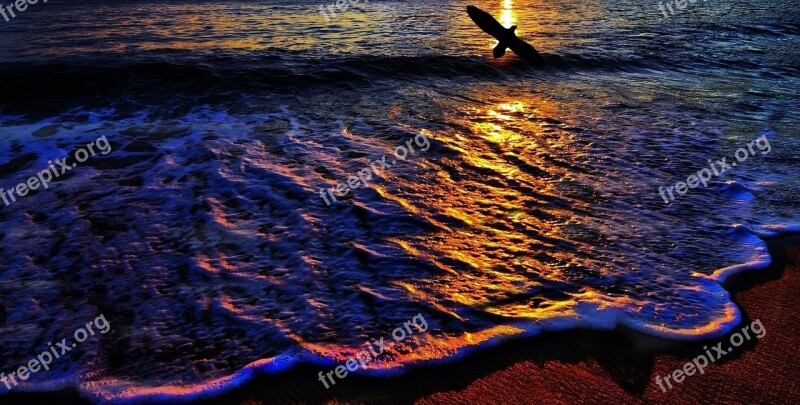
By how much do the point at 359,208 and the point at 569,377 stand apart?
2.42 metres

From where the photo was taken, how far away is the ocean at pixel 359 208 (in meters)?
2.87

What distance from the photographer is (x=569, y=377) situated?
2.52 m

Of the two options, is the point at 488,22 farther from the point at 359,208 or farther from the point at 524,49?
the point at 359,208

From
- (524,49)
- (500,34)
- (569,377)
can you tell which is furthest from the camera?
(524,49)

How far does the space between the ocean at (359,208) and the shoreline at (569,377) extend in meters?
0.08

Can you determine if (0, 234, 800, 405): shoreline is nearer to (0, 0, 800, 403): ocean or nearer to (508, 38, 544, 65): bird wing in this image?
(0, 0, 800, 403): ocean

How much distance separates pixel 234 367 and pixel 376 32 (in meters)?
13.2

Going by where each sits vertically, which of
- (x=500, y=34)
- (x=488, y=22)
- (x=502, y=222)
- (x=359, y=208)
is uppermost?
(x=488, y=22)

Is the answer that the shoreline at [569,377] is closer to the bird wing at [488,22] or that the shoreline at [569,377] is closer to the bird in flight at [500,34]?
the bird in flight at [500,34]

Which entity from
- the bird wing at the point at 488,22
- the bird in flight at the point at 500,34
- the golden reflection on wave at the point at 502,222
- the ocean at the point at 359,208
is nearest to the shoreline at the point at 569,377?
the ocean at the point at 359,208

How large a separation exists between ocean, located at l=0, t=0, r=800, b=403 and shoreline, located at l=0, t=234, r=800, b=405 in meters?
0.08

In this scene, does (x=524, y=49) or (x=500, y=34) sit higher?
(x=500, y=34)

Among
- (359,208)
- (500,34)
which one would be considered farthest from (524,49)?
(359,208)

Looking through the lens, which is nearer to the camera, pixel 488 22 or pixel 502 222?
pixel 502 222
